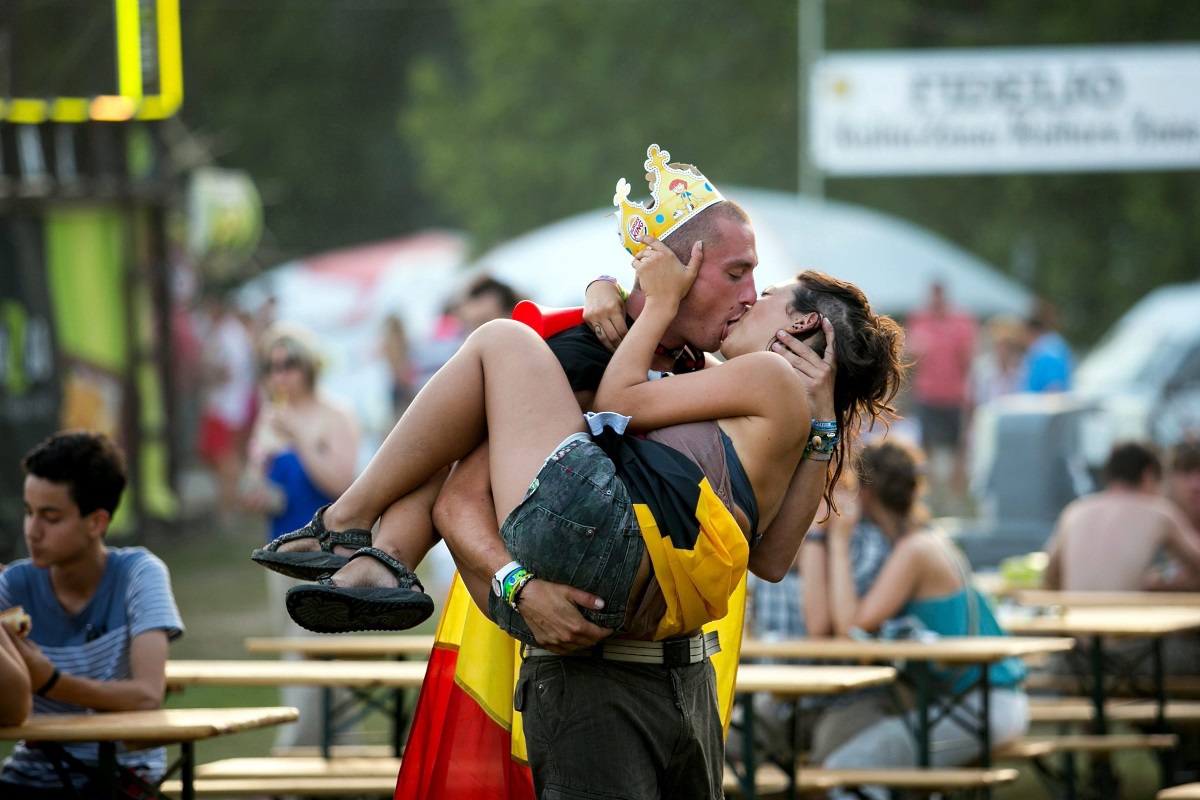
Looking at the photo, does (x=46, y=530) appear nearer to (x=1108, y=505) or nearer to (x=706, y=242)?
(x=706, y=242)

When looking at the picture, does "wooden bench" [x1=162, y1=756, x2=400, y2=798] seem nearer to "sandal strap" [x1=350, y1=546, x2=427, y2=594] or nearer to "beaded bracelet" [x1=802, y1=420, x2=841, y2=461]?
"sandal strap" [x1=350, y1=546, x2=427, y2=594]

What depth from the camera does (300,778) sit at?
217 inches

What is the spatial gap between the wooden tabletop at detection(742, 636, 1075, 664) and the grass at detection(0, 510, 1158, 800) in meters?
1.73

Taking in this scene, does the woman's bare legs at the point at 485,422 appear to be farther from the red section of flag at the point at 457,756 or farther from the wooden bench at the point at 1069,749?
the wooden bench at the point at 1069,749

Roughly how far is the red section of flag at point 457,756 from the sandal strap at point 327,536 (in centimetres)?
38

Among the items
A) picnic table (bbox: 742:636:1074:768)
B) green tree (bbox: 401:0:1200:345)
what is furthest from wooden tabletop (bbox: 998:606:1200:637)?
green tree (bbox: 401:0:1200:345)

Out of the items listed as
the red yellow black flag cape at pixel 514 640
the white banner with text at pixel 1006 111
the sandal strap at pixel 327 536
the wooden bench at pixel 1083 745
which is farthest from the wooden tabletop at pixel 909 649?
the white banner with text at pixel 1006 111

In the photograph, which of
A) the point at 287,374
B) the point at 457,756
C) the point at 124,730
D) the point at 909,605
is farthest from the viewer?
the point at 287,374

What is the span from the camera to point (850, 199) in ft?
94.7

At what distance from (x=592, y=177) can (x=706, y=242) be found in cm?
2643

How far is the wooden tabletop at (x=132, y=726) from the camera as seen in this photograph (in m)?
4.14

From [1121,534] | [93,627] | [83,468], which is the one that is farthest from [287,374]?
[1121,534]

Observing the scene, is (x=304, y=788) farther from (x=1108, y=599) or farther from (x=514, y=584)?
(x=1108, y=599)

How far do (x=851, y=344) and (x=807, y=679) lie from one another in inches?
80.2
